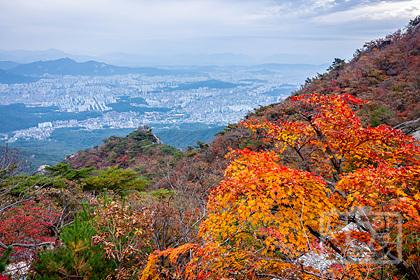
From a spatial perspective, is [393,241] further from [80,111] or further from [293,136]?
[80,111]

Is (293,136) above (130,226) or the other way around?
above

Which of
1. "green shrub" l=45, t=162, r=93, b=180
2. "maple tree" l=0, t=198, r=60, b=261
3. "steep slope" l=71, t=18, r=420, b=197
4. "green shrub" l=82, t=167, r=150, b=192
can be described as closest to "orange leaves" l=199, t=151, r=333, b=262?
"maple tree" l=0, t=198, r=60, b=261

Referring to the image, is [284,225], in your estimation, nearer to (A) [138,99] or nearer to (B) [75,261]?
(B) [75,261]

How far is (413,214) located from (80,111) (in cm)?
14275

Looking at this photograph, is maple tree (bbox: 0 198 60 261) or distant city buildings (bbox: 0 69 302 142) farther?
distant city buildings (bbox: 0 69 302 142)

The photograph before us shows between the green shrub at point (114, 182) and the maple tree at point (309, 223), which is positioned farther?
the green shrub at point (114, 182)

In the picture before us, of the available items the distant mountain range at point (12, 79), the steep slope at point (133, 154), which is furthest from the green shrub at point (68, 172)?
the distant mountain range at point (12, 79)

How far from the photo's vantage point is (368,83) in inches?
795

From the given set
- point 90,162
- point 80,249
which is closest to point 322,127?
point 80,249

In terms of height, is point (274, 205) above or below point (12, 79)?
above

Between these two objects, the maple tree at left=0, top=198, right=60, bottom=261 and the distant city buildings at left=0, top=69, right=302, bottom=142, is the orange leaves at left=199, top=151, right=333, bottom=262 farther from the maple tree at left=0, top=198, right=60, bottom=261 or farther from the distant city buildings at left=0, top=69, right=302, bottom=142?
the distant city buildings at left=0, top=69, right=302, bottom=142

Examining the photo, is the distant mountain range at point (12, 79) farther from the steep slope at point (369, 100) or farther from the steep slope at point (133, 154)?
the steep slope at point (369, 100)

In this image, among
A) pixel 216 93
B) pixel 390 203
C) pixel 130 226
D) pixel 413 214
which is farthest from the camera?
pixel 216 93

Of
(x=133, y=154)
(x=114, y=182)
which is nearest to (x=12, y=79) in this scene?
(x=133, y=154)
